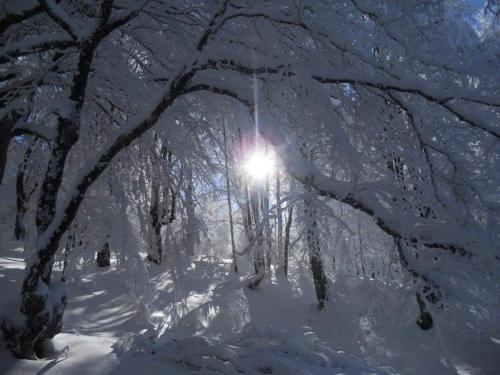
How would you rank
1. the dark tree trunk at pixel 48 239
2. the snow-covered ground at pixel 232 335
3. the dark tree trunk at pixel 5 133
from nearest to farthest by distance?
1. the snow-covered ground at pixel 232 335
2. the dark tree trunk at pixel 48 239
3. the dark tree trunk at pixel 5 133

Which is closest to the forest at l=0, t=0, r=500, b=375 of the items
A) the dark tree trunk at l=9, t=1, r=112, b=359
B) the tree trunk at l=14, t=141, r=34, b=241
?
the dark tree trunk at l=9, t=1, r=112, b=359

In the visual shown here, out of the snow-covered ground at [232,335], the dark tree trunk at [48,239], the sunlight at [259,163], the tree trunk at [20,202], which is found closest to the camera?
the snow-covered ground at [232,335]

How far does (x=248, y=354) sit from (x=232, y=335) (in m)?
1.08

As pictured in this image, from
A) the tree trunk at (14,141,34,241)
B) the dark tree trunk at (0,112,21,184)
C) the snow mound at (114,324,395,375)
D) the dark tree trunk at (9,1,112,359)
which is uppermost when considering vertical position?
the tree trunk at (14,141,34,241)

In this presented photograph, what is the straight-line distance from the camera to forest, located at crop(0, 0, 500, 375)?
2670mm

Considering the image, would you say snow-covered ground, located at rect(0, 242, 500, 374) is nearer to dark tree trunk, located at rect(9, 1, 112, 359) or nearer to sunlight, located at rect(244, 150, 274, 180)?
dark tree trunk, located at rect(9, 1, 112, 359)

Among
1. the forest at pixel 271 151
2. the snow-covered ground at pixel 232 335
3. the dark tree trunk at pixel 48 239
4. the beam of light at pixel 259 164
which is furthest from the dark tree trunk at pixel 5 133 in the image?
the beam of light at pixel 259 164

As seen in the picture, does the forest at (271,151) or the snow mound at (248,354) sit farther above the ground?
the forest at (271,151)

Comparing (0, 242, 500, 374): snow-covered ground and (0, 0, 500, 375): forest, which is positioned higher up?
(0, 0, 500, 375): forest

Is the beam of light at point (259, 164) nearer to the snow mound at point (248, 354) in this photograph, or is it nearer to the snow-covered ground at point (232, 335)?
the snow-covered ground at point (232, 335)

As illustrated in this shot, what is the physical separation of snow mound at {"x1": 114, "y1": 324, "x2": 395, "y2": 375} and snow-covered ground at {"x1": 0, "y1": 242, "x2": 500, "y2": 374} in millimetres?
11

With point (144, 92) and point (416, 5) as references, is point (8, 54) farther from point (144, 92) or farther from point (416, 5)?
point (416, 5)

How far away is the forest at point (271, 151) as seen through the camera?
267cm

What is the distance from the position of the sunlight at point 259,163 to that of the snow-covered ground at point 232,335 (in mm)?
1571
